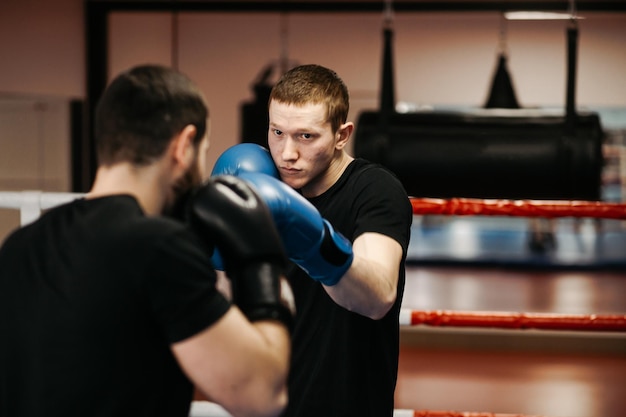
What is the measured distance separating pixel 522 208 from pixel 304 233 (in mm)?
1395

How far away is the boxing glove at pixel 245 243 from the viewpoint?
40.4 inches

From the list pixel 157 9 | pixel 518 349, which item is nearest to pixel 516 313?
pixel 518 349

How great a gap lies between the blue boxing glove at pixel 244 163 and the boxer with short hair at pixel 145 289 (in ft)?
1.77

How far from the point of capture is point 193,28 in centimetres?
740

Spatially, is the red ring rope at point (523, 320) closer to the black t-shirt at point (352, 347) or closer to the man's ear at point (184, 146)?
the black t-shirt at point (352, 347)

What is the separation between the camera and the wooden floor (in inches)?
145

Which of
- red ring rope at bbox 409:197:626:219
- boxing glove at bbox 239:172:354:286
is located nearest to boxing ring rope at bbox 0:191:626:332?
red ring rope at bbox 409:197:626:219

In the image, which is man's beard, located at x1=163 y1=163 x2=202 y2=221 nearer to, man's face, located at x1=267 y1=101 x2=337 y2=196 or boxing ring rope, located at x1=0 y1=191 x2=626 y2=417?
man's face, located at x1=267 y1=101 x2=337 y2=196

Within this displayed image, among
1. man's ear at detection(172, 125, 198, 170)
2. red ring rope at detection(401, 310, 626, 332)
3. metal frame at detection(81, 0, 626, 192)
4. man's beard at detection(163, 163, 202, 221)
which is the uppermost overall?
metal frame at detection(81, 0, 626, 192)

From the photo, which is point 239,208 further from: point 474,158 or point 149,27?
point 149,27

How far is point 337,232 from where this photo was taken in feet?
4.90

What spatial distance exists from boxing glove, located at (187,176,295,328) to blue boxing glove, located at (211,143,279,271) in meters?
0.53

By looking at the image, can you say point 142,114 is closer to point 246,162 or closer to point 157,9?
point 246,162

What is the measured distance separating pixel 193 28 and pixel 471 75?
2643mm
